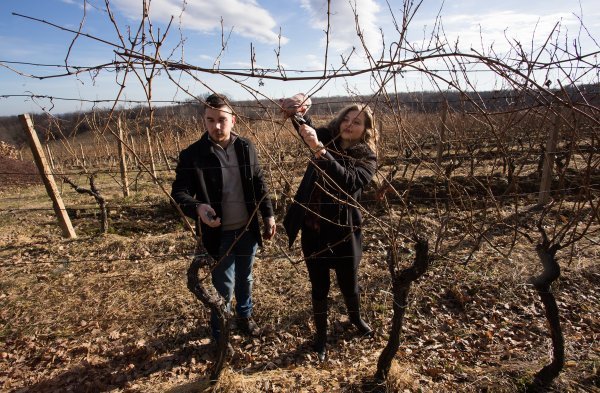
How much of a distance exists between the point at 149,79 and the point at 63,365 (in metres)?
2.59

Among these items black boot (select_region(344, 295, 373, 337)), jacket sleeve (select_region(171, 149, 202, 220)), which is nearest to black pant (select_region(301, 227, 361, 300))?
black boot (select_region(344, 295, 373, 337))

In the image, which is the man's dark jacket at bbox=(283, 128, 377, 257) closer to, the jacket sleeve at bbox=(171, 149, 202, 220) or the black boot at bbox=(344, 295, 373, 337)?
the black boot at bbox=(344, 295, 373, 337)

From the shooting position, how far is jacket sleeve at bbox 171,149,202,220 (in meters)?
2.11

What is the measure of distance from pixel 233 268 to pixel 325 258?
649 millimetres

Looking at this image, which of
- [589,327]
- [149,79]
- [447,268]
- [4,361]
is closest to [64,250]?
[4,361]

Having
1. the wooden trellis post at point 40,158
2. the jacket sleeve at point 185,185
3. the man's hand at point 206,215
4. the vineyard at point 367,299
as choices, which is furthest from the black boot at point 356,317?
the wooden trellis post at point 40,158

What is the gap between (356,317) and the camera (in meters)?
2.74

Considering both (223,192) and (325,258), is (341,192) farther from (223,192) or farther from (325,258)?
(223,192)

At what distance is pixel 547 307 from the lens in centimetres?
209

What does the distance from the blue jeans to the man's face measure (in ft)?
2.06

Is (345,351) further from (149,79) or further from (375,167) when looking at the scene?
(149,79)

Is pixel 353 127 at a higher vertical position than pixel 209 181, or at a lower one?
higher

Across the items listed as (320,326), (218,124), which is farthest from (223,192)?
(320,326)

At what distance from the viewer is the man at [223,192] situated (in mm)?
2133
